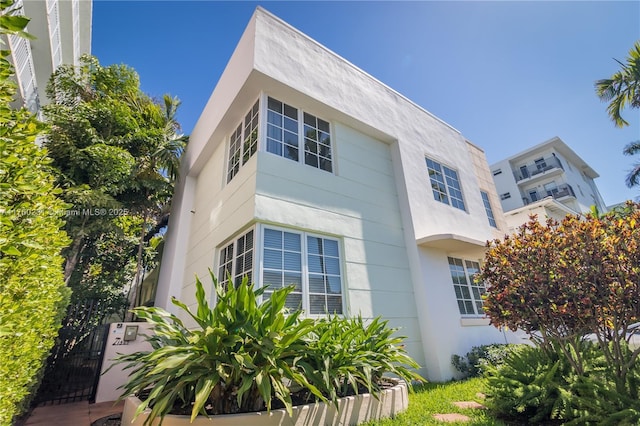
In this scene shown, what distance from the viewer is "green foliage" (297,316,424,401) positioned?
3.79m

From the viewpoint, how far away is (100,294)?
40.9ft

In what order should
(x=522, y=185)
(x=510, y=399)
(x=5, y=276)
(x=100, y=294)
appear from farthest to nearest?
1. (x=522, y=185)
2. (x=100, y=294)
3. (x=510, y=399)
4. (x=5, y=276)

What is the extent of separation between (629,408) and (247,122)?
8.59 meters

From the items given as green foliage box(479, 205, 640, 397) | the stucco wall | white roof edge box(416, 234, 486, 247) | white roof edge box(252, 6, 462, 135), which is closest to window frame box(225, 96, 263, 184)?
the stucco wall

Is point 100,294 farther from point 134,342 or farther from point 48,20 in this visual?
point 48,20

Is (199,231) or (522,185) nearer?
(199,231)

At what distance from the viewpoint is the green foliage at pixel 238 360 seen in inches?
127

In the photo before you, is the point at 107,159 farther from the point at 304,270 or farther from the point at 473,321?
the point at 473,321

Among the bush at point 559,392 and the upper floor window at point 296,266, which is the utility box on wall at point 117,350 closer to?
the upper floor window at point 296,266

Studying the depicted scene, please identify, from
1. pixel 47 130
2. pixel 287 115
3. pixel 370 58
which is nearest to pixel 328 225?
pixel 287 115

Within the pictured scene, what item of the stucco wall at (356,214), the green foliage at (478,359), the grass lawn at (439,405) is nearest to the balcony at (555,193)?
the green foliage at (478,359)

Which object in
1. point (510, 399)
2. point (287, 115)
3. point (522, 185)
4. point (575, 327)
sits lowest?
point (510, 399)

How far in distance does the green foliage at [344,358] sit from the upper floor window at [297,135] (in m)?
4.38

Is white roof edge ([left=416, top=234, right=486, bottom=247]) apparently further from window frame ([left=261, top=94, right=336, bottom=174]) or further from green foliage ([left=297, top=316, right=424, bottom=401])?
green foliage ([left=297, top=316, right=424, bottom=401])
